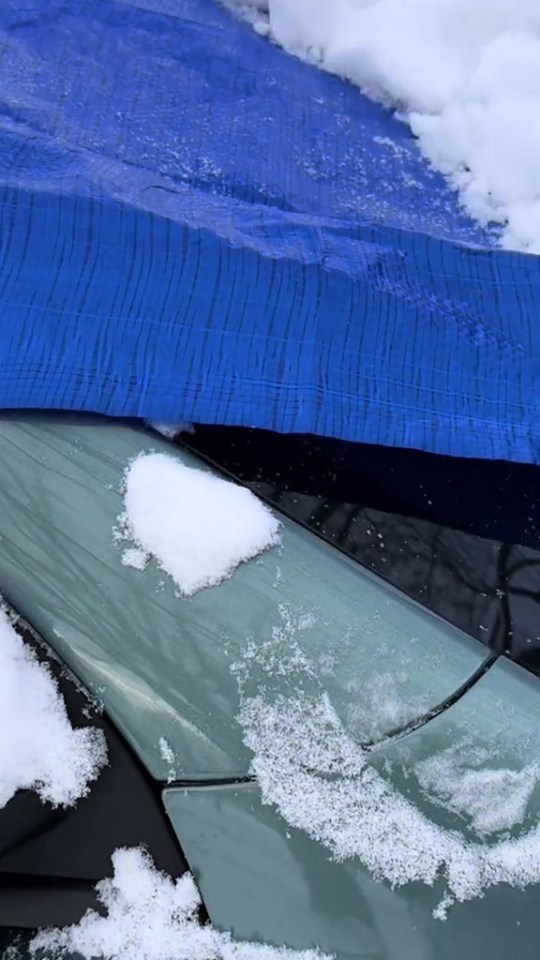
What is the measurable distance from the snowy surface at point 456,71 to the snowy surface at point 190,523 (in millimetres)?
959

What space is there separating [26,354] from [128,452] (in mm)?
231

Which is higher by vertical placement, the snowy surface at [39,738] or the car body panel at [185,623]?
the car body panel at [185,623]

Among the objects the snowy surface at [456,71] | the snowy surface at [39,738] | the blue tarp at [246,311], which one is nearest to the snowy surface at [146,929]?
the snowy surface at [39,738]

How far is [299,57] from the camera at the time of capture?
7.07 feet

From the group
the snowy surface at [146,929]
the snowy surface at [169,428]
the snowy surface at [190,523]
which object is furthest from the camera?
the snowy surface at [169,428]

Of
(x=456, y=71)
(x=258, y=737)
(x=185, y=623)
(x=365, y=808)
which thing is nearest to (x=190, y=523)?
(x=185, y=623)

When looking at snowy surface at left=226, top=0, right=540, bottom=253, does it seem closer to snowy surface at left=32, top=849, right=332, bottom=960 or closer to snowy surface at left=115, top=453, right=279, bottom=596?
snowy surface at left=115, top=453, right=279, bottom=596

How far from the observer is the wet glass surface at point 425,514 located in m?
1.27

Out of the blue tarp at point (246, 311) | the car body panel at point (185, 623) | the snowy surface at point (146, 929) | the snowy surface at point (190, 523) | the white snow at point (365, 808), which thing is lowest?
the snowy surface at point (146, 929)

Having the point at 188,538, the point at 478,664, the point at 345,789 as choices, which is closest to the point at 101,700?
the point at 188,538

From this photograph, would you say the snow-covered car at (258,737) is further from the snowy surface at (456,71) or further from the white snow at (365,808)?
the snowy surface at (456,71)

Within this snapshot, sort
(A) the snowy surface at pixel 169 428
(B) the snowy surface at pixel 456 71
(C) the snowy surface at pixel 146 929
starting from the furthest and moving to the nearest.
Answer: (B) the snowy surface at pixel 456 71 < (A) the snowy surface at pixel 169 428 < (C) the snowy surface at pixel 146 929

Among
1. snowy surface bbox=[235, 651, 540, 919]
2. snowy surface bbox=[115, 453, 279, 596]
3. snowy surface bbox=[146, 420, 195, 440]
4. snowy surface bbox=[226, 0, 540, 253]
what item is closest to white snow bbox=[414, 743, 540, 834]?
snowy surface bbox=[235, 651, 540, 919]

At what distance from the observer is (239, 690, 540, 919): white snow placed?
1.14 m
